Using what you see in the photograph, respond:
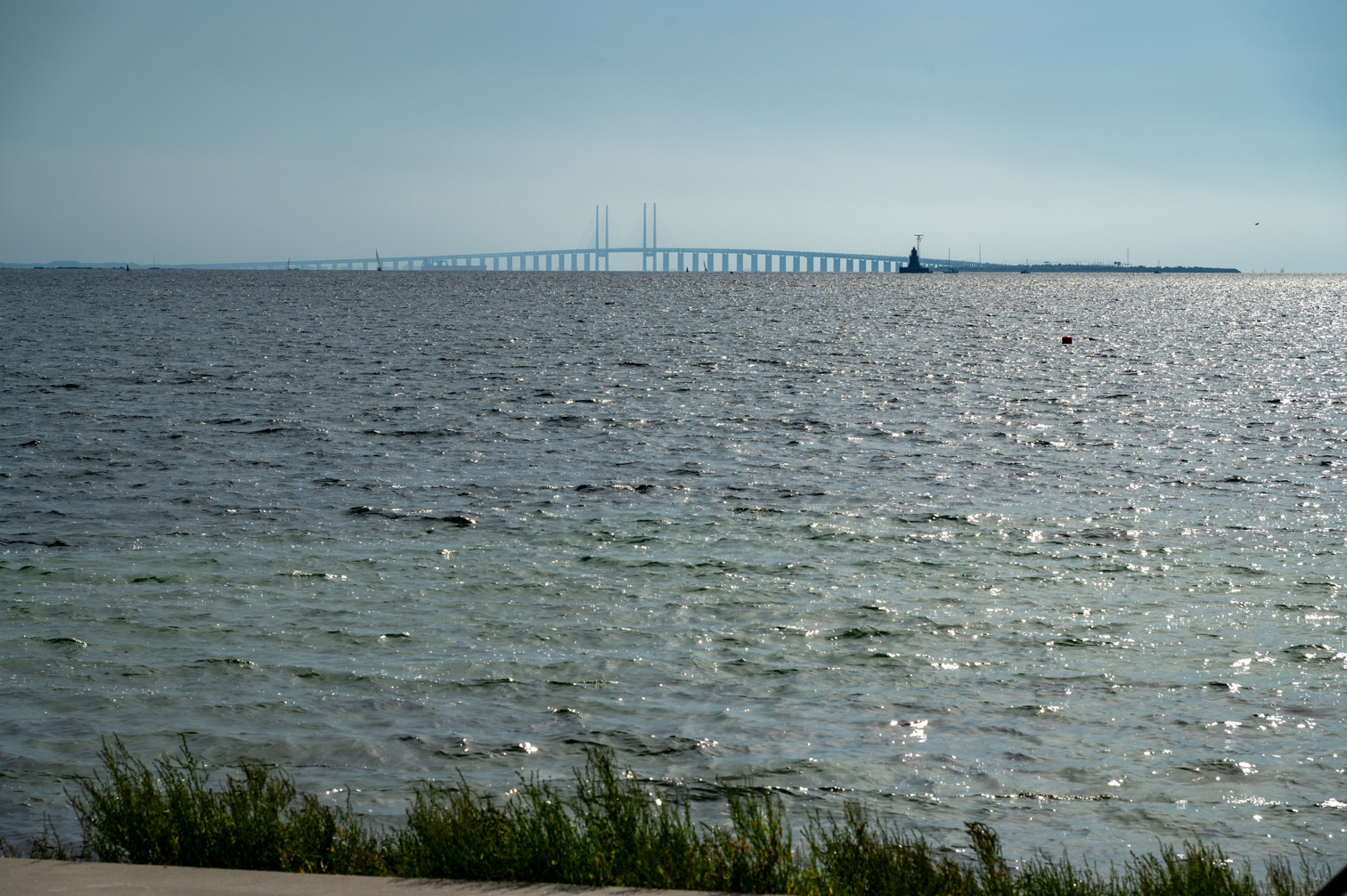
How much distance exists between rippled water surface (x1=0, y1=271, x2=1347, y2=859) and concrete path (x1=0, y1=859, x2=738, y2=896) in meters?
3.38

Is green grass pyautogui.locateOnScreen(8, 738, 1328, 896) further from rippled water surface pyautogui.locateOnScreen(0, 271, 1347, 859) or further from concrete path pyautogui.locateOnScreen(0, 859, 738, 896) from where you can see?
rippled water surface pyautogui.locateOnScreen(0, 271, 1347, 859)

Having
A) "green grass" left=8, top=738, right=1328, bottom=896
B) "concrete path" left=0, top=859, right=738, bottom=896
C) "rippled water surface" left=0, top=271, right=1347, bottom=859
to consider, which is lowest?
"rippled water surface" left=0, top=271, right=1347, bottom=859

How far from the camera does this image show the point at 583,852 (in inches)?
289

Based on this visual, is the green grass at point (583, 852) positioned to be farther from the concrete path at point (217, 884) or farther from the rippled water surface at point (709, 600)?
the rippled water surface at point (709, 600)

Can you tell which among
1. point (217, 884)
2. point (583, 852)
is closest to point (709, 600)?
point (583, 852)

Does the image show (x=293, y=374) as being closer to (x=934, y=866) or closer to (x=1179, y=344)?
(x=934, y=866)

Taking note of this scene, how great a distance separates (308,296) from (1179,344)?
12106cm

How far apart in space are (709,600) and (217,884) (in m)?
11.4

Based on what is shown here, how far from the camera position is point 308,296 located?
540ft

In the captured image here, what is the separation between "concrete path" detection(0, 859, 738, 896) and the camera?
20.5ft

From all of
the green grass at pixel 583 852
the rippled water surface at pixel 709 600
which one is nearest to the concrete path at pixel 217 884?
the green grass at pixel 583 852

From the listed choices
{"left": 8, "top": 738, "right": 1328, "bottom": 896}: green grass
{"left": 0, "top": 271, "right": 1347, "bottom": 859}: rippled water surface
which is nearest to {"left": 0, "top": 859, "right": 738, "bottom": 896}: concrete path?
{"left": 8, "top": 738, "right": 1328, "bottom": 896}: green grass

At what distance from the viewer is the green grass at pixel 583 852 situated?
23.5 ft

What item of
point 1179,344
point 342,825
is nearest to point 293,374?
point 342,825
